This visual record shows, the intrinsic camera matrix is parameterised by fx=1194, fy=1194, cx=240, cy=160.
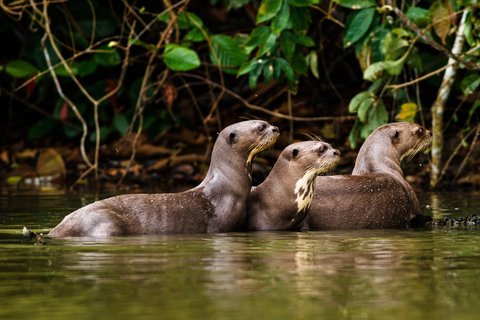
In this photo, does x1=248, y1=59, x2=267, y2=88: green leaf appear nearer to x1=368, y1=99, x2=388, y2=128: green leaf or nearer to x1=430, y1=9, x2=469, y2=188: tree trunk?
x1=368, y1=99, x2=388, y2=128: green leaf

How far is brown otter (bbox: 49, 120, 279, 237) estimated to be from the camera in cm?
645

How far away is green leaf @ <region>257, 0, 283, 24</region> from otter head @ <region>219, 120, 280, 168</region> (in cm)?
163

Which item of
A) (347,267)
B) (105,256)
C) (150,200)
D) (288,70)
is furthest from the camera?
(288,70)

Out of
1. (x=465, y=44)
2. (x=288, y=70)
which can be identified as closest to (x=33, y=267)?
(x=288, y=70)

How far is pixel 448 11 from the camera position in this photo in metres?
8.91

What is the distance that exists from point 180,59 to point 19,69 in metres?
2.33

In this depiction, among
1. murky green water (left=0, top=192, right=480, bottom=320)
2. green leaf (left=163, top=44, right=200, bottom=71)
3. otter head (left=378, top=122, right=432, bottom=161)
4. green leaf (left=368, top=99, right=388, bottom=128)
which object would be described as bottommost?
murky green water (left=0, top=192, right=480, bottom=320)

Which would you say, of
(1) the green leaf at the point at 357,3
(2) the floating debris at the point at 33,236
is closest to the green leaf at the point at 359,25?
(1) the green leaf at the point at 357,3

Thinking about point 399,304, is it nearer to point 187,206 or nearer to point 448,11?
point 187,206

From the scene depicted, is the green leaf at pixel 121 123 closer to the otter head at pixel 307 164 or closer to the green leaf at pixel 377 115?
the green leaf at pixel 377 115

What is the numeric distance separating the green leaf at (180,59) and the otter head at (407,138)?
8.54 ft

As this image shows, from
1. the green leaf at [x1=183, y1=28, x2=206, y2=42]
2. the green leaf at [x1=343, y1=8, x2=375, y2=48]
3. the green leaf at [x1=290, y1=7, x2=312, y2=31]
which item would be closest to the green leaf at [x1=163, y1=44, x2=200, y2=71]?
the green leaf at [x1=183, y1=28, x2=206, y2=42]

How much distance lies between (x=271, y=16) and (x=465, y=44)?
76.0 inches

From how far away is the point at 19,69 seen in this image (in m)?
11.8
